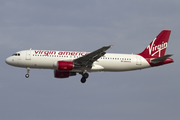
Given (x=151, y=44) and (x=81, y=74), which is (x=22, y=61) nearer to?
(x=81, y=74)

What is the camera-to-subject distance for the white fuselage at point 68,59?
55.3m

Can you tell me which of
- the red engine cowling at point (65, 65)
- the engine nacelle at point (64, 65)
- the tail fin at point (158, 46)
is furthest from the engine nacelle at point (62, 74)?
the tail fin at point (158, 46)

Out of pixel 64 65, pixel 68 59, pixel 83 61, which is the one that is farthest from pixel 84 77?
pixel 64 65

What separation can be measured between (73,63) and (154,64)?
13.2 m

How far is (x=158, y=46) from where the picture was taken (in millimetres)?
60750

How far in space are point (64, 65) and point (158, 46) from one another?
16768mm

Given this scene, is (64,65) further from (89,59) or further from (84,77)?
(84,77)

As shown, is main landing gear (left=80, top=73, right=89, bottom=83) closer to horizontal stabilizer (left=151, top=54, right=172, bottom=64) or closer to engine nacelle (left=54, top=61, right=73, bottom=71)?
engine nacelle (left=54, top=61, right=73, bottom=71)

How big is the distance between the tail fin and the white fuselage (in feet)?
6.62

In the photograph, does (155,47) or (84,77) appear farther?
(155,47)

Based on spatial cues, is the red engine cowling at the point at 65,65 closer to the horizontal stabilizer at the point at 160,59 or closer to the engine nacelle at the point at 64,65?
the engine nacelle at the point at 64,65

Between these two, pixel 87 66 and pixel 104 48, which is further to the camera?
pixel 87 66

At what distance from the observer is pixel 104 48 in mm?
51656

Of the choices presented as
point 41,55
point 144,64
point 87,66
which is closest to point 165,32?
point 144,64
